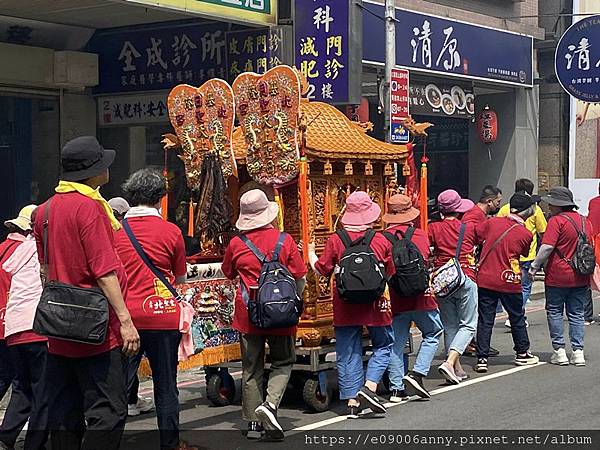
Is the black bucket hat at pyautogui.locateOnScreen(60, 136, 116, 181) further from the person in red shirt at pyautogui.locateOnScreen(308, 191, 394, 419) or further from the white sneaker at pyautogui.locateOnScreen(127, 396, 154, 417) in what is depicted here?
the white sneaker at pyautogui.locateOnScreen(127, 396, 154, 417)

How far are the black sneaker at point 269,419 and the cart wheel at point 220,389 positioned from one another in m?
1.39

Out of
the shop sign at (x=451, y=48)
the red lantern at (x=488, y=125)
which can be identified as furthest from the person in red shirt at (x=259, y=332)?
the red lantern at (x=488, y=125)

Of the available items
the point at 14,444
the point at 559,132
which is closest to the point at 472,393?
the point at 14,444

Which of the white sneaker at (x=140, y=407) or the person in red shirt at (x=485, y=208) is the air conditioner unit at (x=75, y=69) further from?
the white sneaker at (x=140, y=407)

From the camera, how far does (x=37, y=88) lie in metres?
13.6

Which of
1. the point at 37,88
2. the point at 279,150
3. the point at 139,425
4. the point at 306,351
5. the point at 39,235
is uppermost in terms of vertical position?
the point at 37,88

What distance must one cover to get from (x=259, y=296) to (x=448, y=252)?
9.68 ft

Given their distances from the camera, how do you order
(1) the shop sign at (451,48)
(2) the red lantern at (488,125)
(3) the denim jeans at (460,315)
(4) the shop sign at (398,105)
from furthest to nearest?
(2) the red lantern at (488,125)
(1) the shop sign at (451,48)
(4) the shop sign at (398,105)
(3) the denim jeans at (460,315)

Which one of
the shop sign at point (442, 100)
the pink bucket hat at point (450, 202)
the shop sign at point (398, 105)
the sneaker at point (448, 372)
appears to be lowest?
the sneaker at point (448, 372)

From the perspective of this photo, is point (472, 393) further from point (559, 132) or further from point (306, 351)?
point (559, 132)

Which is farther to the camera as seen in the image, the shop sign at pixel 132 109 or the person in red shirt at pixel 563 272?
the shop sign at pixel 132 109

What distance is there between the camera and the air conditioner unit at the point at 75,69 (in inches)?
528

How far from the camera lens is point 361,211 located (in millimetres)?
7961

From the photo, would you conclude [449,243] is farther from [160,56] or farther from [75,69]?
[75,69]
